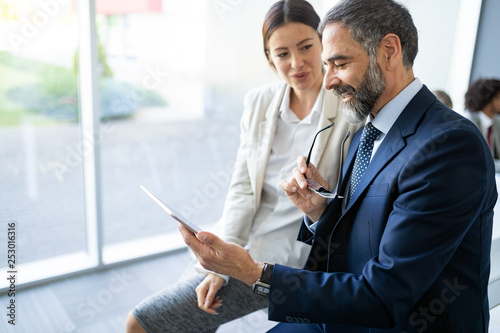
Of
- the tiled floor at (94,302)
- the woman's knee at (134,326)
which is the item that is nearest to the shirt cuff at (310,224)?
the woman's knee at (134,326)

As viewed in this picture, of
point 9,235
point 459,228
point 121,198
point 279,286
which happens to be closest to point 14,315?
point 9,235

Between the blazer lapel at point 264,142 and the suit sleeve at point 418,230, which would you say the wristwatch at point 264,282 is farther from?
the blazer lapel at point 264,142

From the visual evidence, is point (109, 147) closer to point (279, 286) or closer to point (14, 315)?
point (14, 315)

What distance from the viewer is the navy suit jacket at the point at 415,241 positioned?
102 centimetres

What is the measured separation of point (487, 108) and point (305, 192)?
172 cm

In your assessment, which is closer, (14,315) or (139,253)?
(14,315)

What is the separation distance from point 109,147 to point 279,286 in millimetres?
2942

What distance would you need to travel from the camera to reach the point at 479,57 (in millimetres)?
3393

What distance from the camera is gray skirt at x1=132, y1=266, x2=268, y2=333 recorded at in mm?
1562

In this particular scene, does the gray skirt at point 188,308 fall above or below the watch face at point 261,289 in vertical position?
→ below

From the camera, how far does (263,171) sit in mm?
1756

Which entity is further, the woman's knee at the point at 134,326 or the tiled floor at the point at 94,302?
the tiled floor at the point at 94,302

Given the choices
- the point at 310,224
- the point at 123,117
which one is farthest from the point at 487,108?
the point at 123,117

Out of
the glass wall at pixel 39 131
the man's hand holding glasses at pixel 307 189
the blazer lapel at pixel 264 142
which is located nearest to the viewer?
the man's hand holding glasses at pixel 307 189
